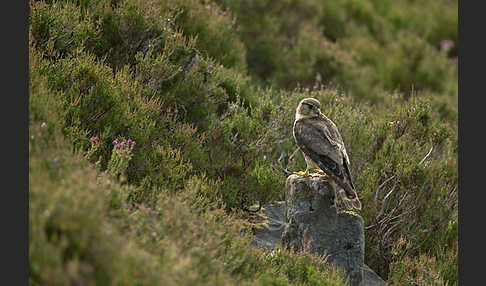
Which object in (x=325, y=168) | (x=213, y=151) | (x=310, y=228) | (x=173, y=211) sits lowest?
(x=213, y=151)

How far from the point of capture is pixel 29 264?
309 centimetres

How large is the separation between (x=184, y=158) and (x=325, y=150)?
186 centimetres

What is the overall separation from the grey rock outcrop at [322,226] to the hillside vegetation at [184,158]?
0.25 meters

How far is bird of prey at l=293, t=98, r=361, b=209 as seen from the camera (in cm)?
516

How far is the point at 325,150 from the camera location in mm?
5246

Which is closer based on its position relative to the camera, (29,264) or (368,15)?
(29,264)

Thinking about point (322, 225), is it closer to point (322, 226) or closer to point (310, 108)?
point (322, 226)

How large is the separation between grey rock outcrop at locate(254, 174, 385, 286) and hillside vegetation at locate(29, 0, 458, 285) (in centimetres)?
25

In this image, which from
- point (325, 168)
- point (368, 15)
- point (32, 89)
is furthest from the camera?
point (368, 15)

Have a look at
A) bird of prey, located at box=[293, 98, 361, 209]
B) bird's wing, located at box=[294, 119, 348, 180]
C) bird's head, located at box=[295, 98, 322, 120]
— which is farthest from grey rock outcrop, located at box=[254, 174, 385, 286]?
bird's head, located at box=[295, 98, 322, 120]

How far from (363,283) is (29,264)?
3.84 metres

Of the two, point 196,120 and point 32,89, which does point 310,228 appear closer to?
point 196,120

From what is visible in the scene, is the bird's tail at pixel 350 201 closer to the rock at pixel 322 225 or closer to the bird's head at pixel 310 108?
the rock at pixel 322 225

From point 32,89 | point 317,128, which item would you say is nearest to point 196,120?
point 317,128
